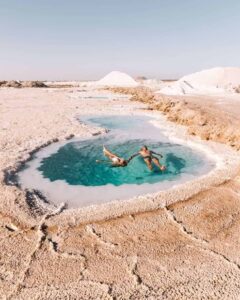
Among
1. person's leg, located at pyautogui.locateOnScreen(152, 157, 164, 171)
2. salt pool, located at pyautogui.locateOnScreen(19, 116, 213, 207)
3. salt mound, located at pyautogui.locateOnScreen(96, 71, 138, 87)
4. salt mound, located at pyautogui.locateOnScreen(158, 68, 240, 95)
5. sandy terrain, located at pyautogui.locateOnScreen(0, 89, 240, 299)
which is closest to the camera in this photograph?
sandy terrain, located at pyautogui.locateOnScreen(0, 89, 240, 299)

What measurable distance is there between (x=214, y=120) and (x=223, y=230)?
10607mm

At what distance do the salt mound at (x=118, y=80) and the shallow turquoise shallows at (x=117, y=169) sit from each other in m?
47.0

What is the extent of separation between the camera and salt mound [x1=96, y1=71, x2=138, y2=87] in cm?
6238

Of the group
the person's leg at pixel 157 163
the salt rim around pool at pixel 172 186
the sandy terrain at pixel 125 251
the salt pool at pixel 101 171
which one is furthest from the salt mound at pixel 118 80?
the sandy terrain at pixel 125 251

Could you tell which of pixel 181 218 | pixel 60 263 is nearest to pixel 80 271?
pixel 60 263

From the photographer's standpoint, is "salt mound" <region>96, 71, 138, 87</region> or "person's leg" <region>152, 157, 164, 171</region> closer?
"person's leg" <region>152, 157, 164, 171</region>

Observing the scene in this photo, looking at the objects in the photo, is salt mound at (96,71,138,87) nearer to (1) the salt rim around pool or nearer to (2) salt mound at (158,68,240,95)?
(2) salt mound at (158,68,240,95)

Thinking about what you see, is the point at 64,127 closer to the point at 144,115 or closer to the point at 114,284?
the point at 144,115

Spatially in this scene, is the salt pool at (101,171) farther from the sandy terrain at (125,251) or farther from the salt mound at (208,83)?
the salt mound at (208,83)

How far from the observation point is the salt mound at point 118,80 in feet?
205

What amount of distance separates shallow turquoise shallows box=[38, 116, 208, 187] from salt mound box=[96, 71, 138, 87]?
47020 millimetres

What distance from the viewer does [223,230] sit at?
267 inches

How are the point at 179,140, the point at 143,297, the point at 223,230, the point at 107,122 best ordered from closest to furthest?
the point at 143,297, the point at 223,230, the point at 179,140, the point at 107,122

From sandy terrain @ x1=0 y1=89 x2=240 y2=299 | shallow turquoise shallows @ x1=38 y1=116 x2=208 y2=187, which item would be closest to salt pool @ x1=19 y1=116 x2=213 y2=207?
shallow turquoise shallows @ x1=38 y1=116 x2=208 y2=187
